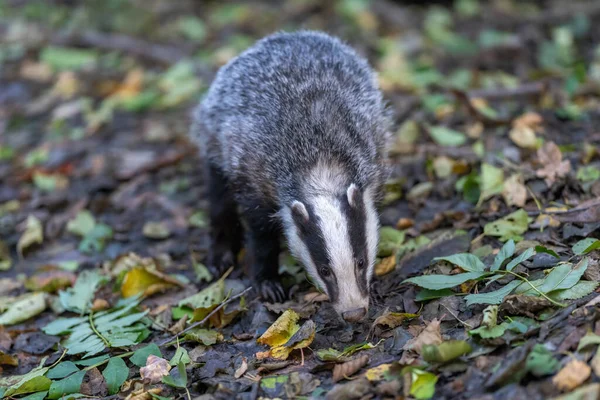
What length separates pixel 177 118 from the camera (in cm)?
1052

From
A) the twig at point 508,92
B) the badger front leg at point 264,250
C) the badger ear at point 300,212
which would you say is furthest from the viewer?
the twig at point 508,92

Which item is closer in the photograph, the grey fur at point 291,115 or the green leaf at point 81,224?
the grey fur at point 291,115

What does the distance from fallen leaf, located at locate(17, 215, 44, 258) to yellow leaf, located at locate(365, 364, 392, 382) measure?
15.7 feet

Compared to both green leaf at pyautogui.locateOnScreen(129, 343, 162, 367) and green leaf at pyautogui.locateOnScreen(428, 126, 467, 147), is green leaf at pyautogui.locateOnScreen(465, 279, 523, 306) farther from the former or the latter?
green leaf at pyautogui.locateOnScreen(428, 126, 467, 147)

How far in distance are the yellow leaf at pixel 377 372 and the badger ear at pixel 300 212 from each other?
4.63 ft

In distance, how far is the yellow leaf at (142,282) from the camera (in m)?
6.84

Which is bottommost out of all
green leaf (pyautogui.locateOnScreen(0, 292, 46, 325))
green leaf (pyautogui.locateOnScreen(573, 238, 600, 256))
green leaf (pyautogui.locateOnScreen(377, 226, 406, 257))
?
green leaf (pyautogui.locateOnScreen(573, 238, 600, 256))

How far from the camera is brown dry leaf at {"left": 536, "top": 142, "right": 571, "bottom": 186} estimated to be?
6.90 metres

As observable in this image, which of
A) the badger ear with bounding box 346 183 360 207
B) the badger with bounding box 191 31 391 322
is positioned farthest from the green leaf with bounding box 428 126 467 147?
the badger ear with bounding box 346 183 360 207

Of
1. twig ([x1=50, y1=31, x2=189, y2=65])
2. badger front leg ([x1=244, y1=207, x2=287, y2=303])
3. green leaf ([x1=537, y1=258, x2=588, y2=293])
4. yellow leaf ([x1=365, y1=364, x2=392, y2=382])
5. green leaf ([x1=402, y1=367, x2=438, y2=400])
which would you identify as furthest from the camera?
twig ([x1=50, y1=31, x2=189, y2=65])

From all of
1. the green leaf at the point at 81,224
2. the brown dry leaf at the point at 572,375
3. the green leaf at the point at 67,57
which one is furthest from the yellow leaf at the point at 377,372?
the green leaf at the point at 67,57

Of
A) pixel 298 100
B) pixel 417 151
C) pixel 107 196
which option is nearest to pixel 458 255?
pixel 298 100

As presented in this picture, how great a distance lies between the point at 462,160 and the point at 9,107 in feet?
25.6

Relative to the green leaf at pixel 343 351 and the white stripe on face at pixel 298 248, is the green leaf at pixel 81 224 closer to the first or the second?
the white stripe on face at pixel 298 248
